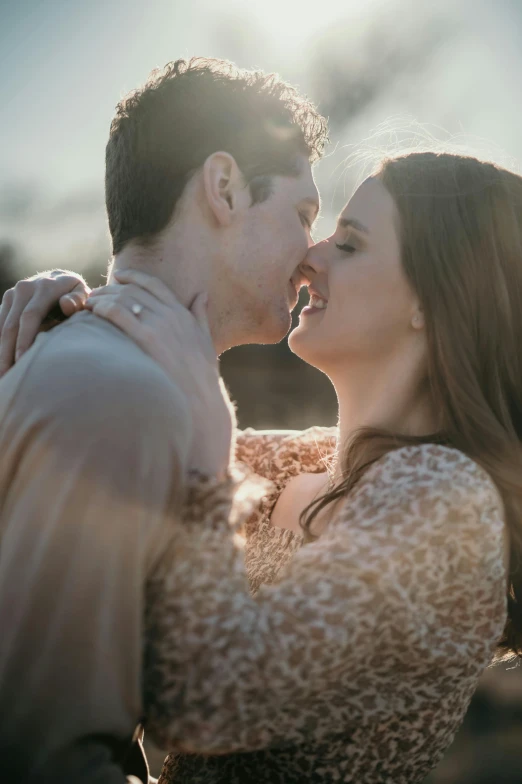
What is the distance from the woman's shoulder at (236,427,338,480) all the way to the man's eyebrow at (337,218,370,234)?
2.94 ft

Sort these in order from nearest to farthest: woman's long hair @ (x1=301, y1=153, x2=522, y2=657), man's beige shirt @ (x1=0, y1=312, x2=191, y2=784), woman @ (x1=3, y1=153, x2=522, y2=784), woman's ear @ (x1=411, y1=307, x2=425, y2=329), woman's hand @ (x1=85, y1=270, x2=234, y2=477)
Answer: man's beige shirt @ (x1=0, y1=312, x2=191, y2=784)
woman @ (x1=3, y1=153, x2=522, y2=784)
woman's hand @ (x1=85, y1=270, x2=234, y2=477)
woman's long hair @ (x1=301, y1=153, x2=522, y2=657)
woman's ear @ (x1=411, y1=307, x2=425, y2=329)

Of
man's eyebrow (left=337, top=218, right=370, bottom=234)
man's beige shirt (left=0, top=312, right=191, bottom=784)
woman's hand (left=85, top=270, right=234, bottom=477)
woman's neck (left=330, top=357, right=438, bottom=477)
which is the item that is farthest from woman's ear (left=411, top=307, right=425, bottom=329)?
man's beige shirt (left=0, top=312, right=191, bottom=784)

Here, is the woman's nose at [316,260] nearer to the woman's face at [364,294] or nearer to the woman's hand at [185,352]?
the woman's face at [364,294]

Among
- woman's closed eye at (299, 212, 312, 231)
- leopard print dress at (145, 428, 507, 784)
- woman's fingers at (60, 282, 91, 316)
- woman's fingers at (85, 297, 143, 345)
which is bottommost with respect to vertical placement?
leopard print dress at (145, 428, 507, 784)

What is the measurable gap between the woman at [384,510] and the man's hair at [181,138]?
0.42 meters

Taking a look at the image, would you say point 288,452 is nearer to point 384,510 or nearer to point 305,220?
point 305,220

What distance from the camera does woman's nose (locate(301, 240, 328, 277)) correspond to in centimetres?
292

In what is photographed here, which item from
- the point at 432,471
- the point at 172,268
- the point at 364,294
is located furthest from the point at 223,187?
the point at 432,471

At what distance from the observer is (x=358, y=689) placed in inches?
81.2

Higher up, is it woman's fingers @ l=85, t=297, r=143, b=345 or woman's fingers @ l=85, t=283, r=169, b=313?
woman's fingers @ l=85, t=283, r=169, b=313

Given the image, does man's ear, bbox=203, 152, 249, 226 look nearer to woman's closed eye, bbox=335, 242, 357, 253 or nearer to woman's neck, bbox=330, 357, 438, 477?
woman's closed eye, bbox=335, 242, 357, 253

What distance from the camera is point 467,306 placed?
2.56 metres

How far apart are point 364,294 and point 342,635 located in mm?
1321

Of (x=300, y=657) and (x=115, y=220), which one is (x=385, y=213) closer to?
(x=115, y=220)
